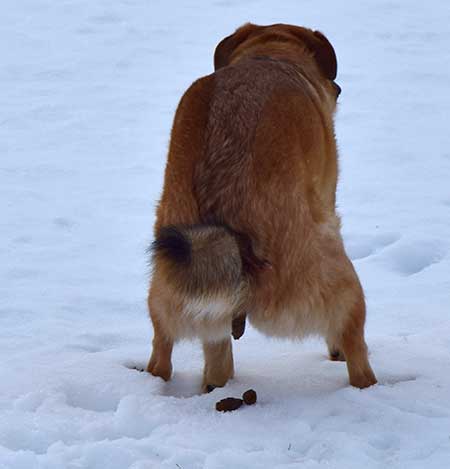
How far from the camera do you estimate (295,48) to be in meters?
4.67

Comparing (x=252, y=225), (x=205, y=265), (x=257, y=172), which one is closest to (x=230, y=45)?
(x=257, y=172)

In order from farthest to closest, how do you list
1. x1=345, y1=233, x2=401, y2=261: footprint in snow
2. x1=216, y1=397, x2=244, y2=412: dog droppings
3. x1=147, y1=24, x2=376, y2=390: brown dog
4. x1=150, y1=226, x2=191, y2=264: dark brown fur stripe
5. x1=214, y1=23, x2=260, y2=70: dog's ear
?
x1=345, y1=233, x2=401, y2=261: footprint in snow, x1=214, y1=23, x2=260, y2=70: dog's ear, x1=216, y1=397, x2=244, y2=412: dog droppings, x1=147, y1=24, x2=376, y2=390: brown dog, x1=150, y1=226, x2=191, y2=264: dark brown fur stripe

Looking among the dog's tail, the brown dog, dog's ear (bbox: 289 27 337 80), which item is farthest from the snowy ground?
dog's ear (bbox: 289 27 337 80)

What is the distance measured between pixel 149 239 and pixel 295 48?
89.4 inches

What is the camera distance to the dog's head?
4.62 meters

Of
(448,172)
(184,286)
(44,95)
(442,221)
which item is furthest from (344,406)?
(44,95)

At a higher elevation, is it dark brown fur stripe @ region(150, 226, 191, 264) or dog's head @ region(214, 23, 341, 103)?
dog's head @ region(214, 23, 341, 103)

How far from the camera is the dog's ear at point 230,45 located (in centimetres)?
488

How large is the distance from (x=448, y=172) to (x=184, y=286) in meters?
4.34

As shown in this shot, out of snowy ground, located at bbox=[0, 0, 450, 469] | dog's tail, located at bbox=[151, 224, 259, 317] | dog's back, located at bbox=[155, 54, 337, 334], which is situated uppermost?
dog's back, located at bbox=[155, 54, 337, 334]

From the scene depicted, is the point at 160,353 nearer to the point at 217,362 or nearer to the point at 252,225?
the point at 217,362

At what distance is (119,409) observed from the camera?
377 centimetres

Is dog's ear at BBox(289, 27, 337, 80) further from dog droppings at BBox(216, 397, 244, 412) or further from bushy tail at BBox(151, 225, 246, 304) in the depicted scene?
dog droppings at BBox(216, 397, 244, 412)

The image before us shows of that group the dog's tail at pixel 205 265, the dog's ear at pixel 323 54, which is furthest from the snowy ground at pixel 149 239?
the dog's ear at pixel 323 54
